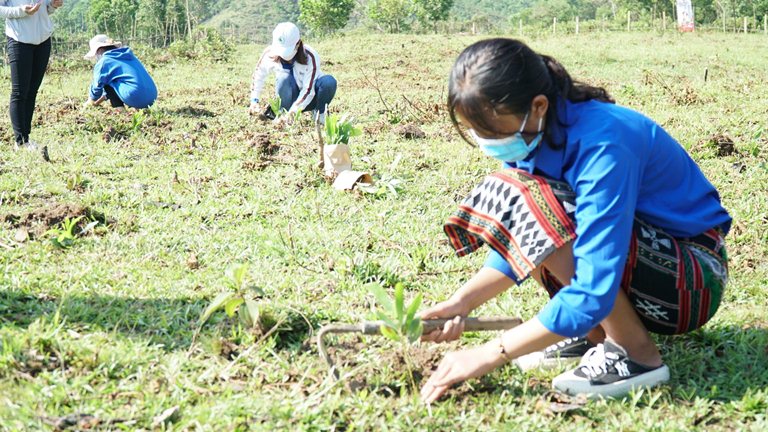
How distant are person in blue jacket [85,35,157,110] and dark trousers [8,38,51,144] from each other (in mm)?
1343

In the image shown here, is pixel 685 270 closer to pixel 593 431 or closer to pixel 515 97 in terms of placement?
pixel 593 431

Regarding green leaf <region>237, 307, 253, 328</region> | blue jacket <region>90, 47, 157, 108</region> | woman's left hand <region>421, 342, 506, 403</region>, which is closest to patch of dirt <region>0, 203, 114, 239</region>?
green leaf <region>237, 307, 253, 328</region>

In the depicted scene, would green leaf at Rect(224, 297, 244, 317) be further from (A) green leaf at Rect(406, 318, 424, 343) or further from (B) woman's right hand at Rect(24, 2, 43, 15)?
(B) woman's right hand at Rect(24, 2, 43, 15)

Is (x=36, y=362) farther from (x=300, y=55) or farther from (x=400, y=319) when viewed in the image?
(x=300, y=55)

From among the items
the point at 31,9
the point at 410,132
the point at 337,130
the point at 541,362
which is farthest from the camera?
the point at 410,132

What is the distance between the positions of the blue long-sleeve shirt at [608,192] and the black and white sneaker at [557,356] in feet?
1.56

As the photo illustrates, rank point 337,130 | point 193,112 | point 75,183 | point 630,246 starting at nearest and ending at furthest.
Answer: point 630,246
point 75,183
point 337,130
point 193,112

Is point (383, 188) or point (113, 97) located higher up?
point (113, 97)

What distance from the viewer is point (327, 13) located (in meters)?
41.5

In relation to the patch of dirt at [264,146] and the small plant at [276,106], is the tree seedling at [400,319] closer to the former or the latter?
the patch of dirt at [264,146]

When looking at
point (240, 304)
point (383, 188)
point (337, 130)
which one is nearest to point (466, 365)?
point (240, 304)

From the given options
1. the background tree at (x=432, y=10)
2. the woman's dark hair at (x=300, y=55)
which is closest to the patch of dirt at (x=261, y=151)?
the woman's dark hair at (x=300, y=55)

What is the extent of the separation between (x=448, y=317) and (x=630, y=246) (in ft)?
1.81

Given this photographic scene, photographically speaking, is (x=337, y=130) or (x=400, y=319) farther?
(x=337, y=130)
